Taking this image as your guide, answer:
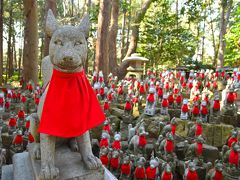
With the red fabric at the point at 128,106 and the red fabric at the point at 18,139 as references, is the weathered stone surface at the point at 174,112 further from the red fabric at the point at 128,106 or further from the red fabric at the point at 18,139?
the red fabric at the point at 18,139

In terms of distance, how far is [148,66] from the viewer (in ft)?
54.4

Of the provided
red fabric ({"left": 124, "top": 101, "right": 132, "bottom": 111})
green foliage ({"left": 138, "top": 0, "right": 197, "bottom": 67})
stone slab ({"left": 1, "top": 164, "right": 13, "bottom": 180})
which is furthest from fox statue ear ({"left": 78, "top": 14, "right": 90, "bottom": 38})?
green foliage ({"left": 138, "top": 0, "right": 197, "bottom": 67})

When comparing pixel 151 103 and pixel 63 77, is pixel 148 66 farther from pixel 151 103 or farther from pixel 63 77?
pixel 63 77

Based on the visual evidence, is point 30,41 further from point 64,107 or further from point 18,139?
point 64,107

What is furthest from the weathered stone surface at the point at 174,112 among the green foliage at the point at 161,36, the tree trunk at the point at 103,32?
the green foliage at the point at 161,36

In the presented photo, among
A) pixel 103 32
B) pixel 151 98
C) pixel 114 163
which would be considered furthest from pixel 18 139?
pixel 103 32

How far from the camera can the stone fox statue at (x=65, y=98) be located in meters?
2.31

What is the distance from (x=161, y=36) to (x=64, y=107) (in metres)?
13.9

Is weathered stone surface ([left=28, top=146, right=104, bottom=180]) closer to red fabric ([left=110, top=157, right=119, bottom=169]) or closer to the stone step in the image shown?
the stone step

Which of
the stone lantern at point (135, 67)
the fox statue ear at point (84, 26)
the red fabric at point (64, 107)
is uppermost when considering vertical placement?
the fox statue ear at point (84, 26)

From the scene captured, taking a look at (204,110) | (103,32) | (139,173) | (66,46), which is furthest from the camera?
(103,32)

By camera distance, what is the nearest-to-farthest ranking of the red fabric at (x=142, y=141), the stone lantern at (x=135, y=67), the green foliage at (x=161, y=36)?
1. the red fabric at (x=142, y=141)
2. the stone lantern at (x=135, y=67)
3. the green foliage at (x=161, y=36)

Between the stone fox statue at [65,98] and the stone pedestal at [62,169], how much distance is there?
0.08 m

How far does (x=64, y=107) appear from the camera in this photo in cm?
242
